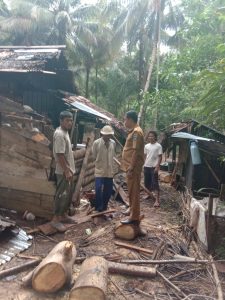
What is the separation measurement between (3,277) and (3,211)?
96.3 inches

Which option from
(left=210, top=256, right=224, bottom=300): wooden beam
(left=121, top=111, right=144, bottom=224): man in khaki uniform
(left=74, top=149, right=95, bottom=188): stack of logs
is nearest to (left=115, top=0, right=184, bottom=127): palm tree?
(left=74, top=149, right=95, bottom=188): stack of logs

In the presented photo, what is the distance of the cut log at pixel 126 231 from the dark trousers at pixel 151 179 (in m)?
3.25

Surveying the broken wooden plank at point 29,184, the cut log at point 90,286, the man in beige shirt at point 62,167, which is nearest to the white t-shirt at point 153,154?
the man in beige shirt at point 62,167

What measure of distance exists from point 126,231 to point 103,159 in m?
1.84

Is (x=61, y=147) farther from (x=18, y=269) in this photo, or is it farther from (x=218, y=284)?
(x=218, y=284)

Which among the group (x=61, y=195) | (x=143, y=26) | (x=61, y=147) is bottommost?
(x=61, y=195)

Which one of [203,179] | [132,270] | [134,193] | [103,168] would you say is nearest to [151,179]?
[203,179]

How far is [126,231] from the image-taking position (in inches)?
203

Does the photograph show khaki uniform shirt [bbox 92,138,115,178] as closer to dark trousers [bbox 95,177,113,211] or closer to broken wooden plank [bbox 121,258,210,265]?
dark trousers [bbox 95,177,113,211]

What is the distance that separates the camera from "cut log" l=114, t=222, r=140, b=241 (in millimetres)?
5145

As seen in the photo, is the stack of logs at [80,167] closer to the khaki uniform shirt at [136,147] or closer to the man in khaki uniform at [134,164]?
the khaki uniform shirt at [136,147]

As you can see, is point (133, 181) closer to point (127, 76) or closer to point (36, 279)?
point (36, 279)

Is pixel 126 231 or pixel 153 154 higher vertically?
pixel 153 154

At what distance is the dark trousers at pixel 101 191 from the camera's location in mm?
6562
